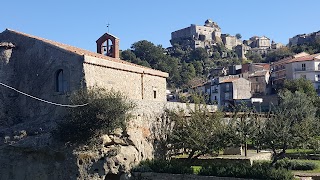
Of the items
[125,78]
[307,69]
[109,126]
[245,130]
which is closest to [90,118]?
[109,126]

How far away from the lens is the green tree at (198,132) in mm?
23000

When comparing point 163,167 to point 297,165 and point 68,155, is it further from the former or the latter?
point 297,165

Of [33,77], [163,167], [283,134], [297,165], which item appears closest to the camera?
[283,134]

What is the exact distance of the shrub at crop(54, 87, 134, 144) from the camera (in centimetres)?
2112

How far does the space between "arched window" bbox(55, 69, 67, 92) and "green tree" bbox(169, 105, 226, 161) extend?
6.51 meters

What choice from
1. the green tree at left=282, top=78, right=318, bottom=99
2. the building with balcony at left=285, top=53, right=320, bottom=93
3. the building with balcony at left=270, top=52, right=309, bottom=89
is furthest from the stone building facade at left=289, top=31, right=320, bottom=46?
the green tree at left=282, top=78, right=318, bottom=99

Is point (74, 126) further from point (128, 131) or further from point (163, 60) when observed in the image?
point (163, 60)

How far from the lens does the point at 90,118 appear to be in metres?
21.2

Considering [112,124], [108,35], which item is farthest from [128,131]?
[108,35]

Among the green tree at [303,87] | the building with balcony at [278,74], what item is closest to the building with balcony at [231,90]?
the building with balcony at [278,74]

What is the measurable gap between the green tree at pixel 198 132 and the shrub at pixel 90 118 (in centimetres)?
427

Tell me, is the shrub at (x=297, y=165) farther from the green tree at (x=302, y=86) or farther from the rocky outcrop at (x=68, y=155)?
the green tree at (x=302, y=86)

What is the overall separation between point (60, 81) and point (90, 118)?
4.14 m

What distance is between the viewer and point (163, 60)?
98.2 m
